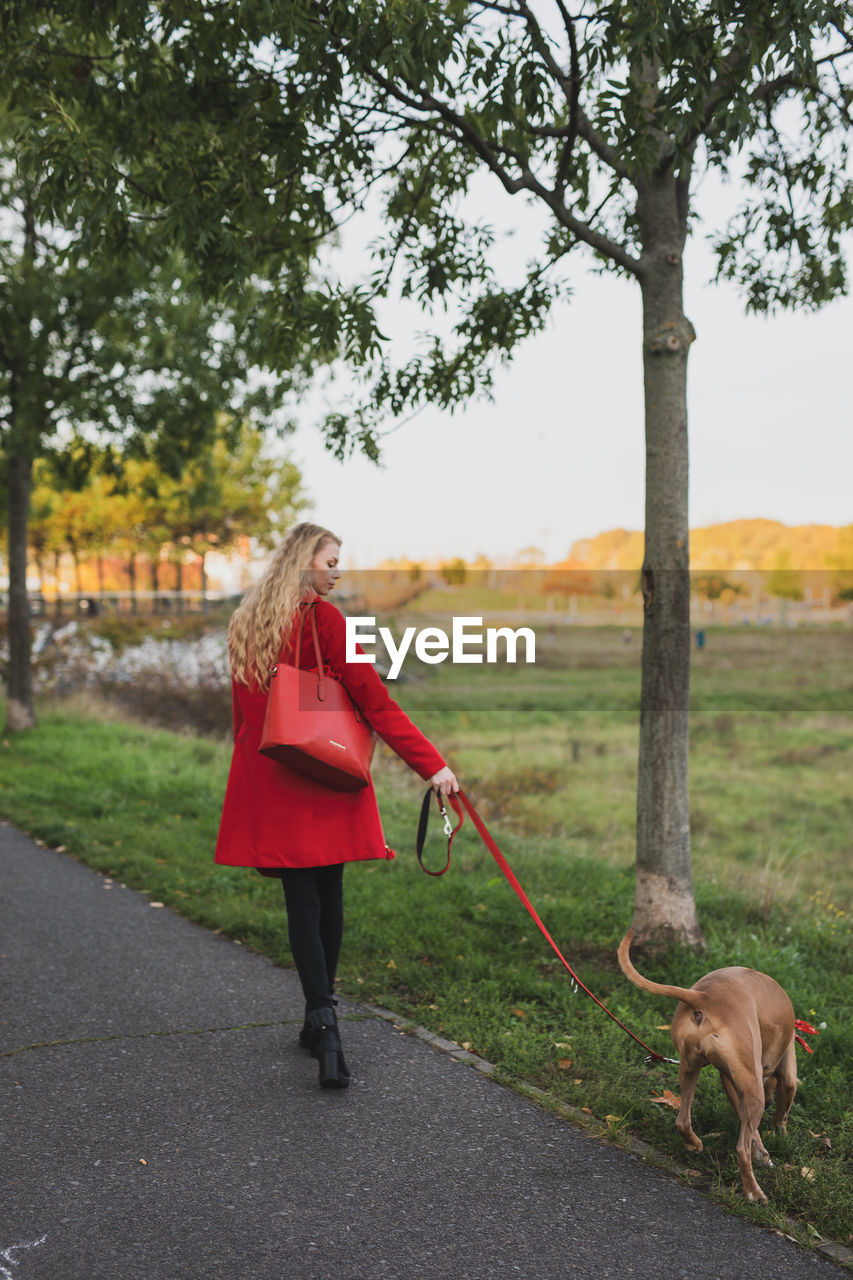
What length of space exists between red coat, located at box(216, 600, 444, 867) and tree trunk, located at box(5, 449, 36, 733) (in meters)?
11.2

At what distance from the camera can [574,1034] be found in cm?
448

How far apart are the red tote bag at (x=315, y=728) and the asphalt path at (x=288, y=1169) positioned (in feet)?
3.92

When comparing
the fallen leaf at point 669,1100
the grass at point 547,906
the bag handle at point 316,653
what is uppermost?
the bag handle at point 316,653

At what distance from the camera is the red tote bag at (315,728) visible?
A: 3.80 meters

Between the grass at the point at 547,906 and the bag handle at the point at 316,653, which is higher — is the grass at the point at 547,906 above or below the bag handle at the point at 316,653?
below

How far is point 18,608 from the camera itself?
14883mm

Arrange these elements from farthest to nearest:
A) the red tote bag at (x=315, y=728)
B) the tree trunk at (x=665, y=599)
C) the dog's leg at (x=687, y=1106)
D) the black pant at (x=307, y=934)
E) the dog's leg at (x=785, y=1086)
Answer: the tree trunk at (x=665, y=599) → the black pant at (x=307, y=934) → the red tote bag at (x=315, y=728) → the dog's leg at (x=785, y=1086) → the dog's leg at (x=687, y=1106)

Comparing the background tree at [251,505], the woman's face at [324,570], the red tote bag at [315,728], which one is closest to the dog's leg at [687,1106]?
the red tote bag at [315,728]

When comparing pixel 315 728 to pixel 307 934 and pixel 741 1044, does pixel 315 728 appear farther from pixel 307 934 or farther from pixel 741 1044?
pixel 741 1044

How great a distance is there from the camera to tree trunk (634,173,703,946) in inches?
214

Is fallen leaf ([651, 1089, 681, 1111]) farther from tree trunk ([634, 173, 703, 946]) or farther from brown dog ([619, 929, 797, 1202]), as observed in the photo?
tree trunk ([634, 173, 703, 946])

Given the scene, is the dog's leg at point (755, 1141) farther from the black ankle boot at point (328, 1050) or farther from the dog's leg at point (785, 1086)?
the black ankle boot at point (328, 1050)

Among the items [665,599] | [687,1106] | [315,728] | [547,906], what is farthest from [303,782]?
[547,906]

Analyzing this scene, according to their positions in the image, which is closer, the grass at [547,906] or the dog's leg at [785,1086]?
the dog's leg at [785,1086]
